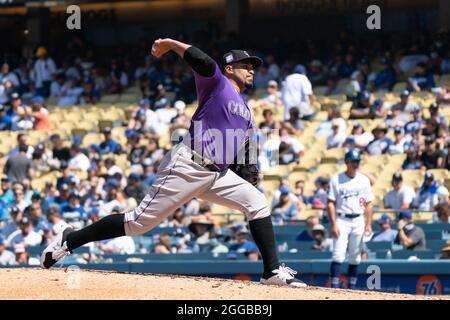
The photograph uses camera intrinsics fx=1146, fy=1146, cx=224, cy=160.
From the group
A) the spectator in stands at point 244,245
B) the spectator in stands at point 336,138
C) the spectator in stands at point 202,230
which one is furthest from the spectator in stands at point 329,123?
the spectator in stands at point 244,245

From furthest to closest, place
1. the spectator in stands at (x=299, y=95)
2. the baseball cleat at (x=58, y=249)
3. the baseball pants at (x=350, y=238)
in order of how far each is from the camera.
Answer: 1. the spectator in stands at (x=299, y=95)
2. the baseball pants at (x=350, y=238)
3. the baseball cleat at (x=58, y=249)

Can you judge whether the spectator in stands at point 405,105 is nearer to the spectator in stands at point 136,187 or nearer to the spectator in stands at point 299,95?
the spectator in stands at point 299,95

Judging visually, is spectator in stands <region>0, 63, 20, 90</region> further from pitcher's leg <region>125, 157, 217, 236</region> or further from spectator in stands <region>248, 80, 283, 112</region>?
pitcher's leg <region>125, 157, 217, 236</region>

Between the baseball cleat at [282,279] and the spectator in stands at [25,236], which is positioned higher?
the baseball cleat at [282,279]

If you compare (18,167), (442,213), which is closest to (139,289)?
(442,213)

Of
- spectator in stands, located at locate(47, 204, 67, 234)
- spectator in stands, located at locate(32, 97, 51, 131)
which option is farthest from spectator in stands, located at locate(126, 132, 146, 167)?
spectator in stands, located at locate(32, 97, 51, 131)

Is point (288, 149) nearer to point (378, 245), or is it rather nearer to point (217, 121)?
point (378, 245)

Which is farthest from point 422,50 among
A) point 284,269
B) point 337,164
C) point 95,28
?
point 284,269

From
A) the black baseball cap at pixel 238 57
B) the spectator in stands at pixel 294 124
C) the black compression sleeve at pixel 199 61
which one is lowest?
the spectator in stands at pixel 294 124
